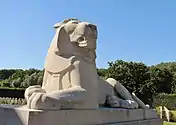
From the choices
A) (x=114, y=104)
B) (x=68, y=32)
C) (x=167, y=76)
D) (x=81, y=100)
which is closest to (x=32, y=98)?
(x=81, y=100)

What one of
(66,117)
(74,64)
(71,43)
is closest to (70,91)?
(66,117)

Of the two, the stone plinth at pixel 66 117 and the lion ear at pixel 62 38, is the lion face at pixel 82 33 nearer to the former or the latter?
the lion ear at pixel 62 38

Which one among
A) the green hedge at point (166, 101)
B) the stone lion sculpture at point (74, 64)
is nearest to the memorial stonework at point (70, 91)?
the stone lion sculpture at point (74, 64)

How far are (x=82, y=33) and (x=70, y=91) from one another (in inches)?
41.1

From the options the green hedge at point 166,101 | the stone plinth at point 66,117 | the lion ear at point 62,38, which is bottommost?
the stone plinth at point 66,117

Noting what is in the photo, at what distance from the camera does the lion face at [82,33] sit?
178 inches

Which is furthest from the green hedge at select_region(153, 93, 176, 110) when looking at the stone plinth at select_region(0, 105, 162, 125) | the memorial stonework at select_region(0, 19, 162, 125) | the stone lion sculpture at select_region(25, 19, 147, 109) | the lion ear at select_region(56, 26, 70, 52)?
the lion ear at select_region(56, 26, 70, 52)

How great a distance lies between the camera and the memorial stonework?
3.59 meters

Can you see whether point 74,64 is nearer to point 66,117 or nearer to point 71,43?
point 71,43

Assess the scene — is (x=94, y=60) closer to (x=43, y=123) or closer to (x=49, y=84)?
(x=49, y=84)

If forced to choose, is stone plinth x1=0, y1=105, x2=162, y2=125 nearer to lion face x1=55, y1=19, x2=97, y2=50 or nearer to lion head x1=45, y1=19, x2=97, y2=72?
lion head x1=45, y1=19, x2=97, y2=72

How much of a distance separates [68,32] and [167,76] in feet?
136

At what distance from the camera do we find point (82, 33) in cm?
450

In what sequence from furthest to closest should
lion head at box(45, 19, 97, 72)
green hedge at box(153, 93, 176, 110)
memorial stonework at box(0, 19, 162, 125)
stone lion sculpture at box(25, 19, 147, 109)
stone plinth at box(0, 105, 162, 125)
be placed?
green hedge at box(153, 93, 176, 110) < lion head at box(45, 19, 97, 72) < stone lion sculpture at box(25, 19, 147, 109) < memorial stonework at box(0, 19, 162, 125) < stone plinth at box(0, 105, 162, 125)
